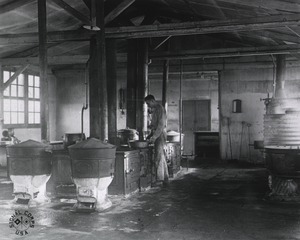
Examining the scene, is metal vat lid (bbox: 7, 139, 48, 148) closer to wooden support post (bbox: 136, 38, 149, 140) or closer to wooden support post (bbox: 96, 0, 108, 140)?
wooden support post (bbox: 96, 0, 108, 140)

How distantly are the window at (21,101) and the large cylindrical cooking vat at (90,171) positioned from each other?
8.99 m

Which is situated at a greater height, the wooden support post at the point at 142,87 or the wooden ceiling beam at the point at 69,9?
the wooden ceiling beam at the point at 69,9

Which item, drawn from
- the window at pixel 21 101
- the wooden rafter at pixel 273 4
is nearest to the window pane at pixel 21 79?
the window at pixel 21 101

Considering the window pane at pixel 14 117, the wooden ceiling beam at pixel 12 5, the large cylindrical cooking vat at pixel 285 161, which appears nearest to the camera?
the large cylindrical cooking vat at pixel 285 161

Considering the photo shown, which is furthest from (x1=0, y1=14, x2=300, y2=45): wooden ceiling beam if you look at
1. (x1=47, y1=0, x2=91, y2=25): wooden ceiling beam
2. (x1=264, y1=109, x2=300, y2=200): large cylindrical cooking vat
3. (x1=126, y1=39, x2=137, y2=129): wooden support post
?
(x1=126, y1=39, x2=137, y2=129): wooden support post

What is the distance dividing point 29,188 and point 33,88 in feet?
33.5

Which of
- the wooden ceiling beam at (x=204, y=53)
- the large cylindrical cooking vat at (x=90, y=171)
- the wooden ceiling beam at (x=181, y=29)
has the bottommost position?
the large cylindrical cooking vat at (x=90, y=171)

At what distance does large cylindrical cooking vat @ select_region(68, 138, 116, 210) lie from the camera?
641cm

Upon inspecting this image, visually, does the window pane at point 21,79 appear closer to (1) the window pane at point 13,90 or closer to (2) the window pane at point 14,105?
(1) the window pane at point 13,90

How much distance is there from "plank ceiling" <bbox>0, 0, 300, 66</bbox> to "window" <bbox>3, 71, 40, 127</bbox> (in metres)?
1.38

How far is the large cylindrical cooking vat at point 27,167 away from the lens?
22.3 ft

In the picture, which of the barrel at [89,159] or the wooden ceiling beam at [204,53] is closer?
the barrel at [89,159]

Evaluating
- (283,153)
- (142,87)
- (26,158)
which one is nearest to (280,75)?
(142,87)

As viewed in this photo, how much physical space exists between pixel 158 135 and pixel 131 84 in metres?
2.63
